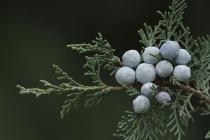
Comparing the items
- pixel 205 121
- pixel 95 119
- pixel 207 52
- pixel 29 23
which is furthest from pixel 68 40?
pixel 207 52

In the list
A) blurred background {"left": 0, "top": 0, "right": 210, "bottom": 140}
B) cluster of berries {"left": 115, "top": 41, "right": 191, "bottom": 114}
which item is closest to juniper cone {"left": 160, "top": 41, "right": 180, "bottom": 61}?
cluster of berries {"left": 115, "top": 41, "right": 191, "bottom": 114}

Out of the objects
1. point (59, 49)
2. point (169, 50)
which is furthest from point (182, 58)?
point (59, 49)

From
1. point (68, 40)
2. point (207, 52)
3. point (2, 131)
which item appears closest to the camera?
point (207, 52)

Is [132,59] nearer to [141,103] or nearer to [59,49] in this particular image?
[141,103]

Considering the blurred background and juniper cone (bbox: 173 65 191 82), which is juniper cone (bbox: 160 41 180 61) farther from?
the blurred background

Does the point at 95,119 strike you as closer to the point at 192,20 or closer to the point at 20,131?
the point at 20,131

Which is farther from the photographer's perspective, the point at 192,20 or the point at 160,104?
the point at 192,20

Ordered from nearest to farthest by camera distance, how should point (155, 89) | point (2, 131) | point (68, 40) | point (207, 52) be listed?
1. point (155, 89)
2. point (207, 52)
3. point (2, 131)
4. point (68, 40)
